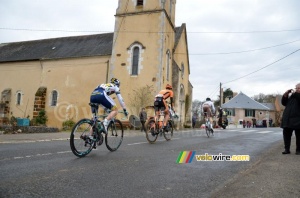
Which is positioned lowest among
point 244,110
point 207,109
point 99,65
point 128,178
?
point 128,178

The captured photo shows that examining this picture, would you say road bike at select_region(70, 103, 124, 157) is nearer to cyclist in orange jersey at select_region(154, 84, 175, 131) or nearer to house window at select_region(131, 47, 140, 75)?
cyclist in orange jersey at select_region(154, 84, 175, 131)

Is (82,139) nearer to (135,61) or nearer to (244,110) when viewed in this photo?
(135,61)

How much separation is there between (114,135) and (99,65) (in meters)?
18.7

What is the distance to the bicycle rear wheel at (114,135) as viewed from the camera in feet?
21.9

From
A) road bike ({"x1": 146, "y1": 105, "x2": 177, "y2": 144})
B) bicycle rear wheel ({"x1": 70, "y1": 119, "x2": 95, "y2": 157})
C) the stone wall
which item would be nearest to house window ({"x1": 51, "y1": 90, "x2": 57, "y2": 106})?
the stone wall

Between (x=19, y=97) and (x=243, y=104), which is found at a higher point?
(x=243, y=104)

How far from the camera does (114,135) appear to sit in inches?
273

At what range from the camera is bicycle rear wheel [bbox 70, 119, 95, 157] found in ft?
17.9

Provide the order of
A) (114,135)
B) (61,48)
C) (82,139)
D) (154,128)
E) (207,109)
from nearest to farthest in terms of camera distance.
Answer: (82,139) < (114,135) < (154,128) < (207,109) < (61,48)

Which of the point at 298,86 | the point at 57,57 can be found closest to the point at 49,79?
the point at 57,57

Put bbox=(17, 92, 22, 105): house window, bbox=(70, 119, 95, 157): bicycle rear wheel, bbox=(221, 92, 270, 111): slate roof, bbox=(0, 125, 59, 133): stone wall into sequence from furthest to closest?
bbox=(221, 92, 270, 111): slate roof, bbox=(17, 92, 22, 105): house window, bbox=(0, 125, 59, 133): stone wall, bbox=(70, 119, 95, 157): bicycle rear wheel

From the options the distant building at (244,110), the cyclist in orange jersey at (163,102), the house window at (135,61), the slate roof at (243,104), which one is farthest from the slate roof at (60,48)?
the distant building at (244,110)

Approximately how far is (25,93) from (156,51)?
52.7 ft

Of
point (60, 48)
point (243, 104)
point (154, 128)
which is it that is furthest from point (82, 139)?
point (243, 104)
